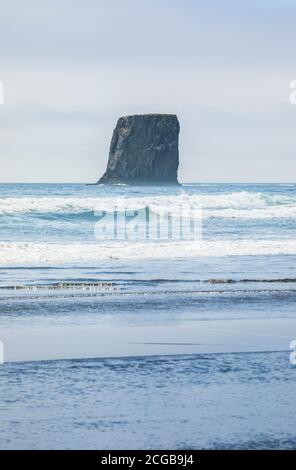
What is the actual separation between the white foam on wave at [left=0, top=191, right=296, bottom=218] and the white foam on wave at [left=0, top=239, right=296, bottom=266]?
19.3m

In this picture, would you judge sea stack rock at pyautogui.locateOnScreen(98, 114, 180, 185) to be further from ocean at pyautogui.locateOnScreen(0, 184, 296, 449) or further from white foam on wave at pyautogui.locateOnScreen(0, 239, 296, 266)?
ocean at pyautogui.locateOnScreen(0, 184, 296, 449)

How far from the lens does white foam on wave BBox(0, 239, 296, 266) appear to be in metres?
24.2

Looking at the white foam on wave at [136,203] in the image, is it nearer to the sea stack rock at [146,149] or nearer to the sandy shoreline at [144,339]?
the sandy shoreline at [144,339]

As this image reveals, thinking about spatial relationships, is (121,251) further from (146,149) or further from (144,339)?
(146,149)

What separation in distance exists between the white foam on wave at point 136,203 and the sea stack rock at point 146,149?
79071mm

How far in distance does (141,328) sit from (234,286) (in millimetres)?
5778

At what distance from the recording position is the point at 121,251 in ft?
85.8

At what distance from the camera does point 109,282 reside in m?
18.4

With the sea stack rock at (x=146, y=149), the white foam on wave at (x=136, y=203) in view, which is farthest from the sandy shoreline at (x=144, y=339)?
the sea stack rock at (x=146, y=149)

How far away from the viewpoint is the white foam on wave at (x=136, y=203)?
50062mm

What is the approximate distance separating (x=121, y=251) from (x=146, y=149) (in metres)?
128

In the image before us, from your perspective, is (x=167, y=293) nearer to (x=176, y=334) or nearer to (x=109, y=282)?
(x=109, y=282)

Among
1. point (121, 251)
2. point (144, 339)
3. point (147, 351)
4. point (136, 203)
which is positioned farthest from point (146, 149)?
point (147, 351)

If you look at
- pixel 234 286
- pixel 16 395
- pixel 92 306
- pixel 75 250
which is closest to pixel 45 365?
pixel 16 395
